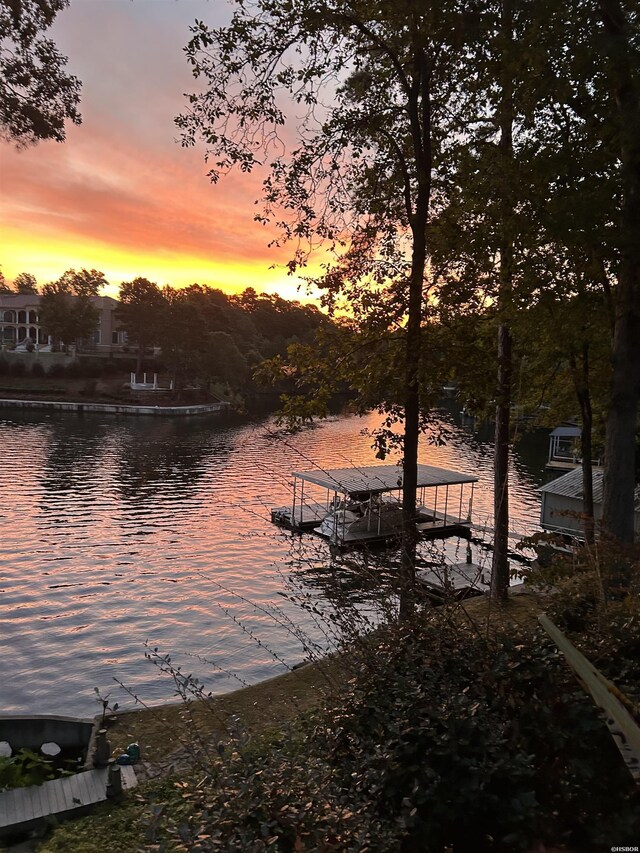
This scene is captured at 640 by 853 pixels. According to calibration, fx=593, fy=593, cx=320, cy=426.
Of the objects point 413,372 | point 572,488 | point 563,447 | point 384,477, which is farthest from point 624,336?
point 563,447

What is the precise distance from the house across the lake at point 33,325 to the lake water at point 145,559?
169 ft

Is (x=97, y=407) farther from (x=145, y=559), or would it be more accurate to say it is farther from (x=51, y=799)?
(x=51, y=799)

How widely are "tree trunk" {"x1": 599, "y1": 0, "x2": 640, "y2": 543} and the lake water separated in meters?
2.87

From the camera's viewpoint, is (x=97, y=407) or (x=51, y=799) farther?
(x=97, y=407)

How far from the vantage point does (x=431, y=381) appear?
9883 mm

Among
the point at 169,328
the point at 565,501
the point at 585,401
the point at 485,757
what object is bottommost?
the point at 565,501

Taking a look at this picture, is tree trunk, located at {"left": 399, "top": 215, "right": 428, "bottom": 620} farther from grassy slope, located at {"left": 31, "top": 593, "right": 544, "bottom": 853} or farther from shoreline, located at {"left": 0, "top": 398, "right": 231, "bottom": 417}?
shoreline, located at {"left": 0, "top": 398, "right": 231, "bottom": 417}

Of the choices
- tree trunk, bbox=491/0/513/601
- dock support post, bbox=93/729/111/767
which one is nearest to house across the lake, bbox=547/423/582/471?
tree trunk, bbox=491/0/513/601

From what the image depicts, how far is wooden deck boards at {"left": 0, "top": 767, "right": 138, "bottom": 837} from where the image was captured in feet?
22.7

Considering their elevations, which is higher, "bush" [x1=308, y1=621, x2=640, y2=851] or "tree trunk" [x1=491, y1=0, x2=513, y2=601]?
"tree trunk" [x1=491, y1=0, x2=513, y2=601]

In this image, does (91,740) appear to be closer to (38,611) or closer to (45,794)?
(45,794)

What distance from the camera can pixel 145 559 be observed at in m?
24.9

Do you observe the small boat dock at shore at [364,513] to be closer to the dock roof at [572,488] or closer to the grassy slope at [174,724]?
the dock roof at [572,488]

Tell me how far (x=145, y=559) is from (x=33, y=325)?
91.4m
